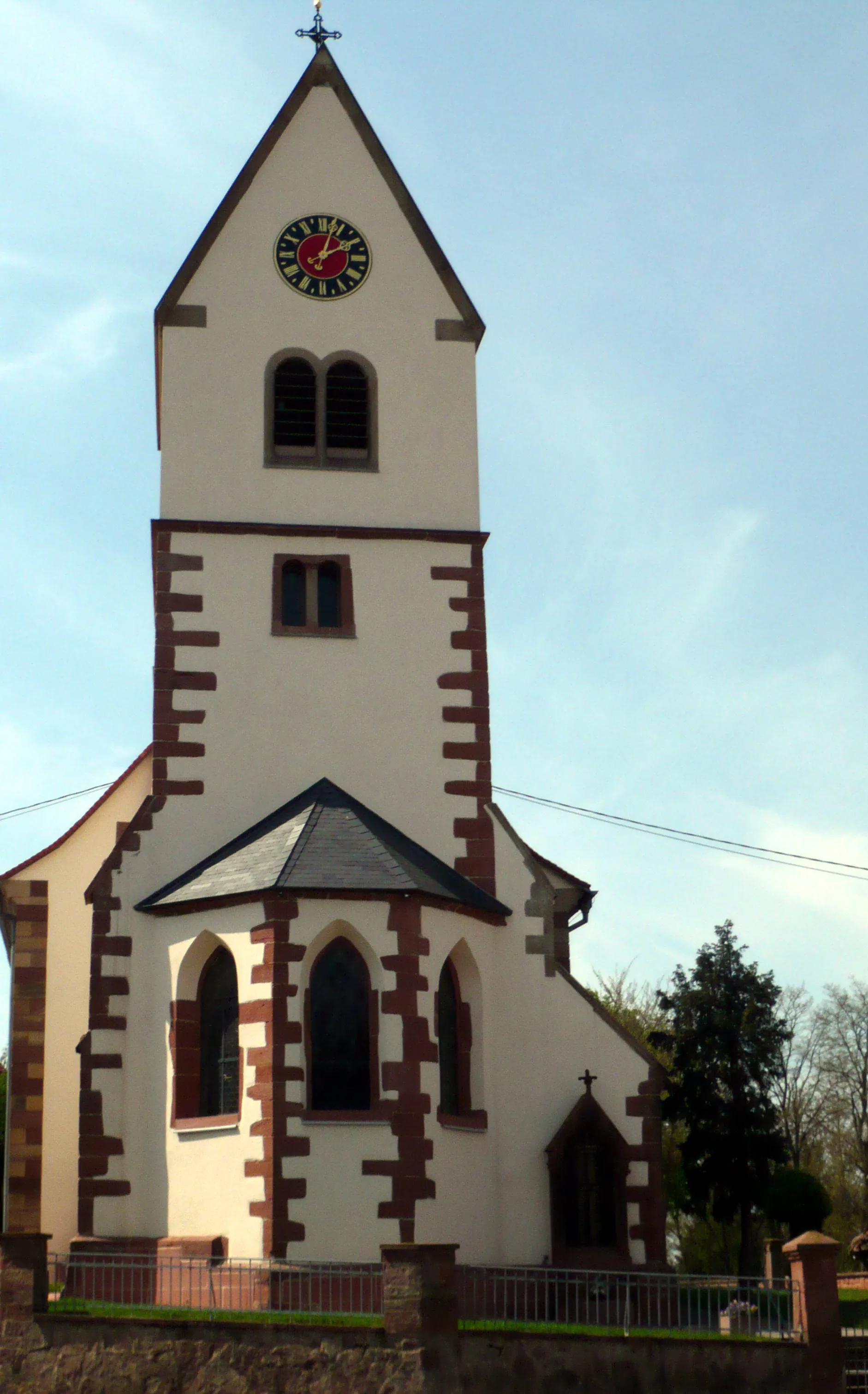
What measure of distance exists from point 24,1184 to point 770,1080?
19744mm

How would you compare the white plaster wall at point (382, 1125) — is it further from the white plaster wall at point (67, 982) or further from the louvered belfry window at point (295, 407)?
the louvered belfry window at point (295, 407)

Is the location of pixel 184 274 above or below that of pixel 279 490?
above

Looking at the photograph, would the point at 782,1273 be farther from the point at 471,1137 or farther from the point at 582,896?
the point at 471,1137

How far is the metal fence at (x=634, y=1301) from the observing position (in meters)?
19.3

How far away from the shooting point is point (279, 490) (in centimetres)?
2567

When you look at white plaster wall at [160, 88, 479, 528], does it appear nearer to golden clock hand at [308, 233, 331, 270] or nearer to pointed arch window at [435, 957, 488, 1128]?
golden clock hand at [308, 233, 331, 270]

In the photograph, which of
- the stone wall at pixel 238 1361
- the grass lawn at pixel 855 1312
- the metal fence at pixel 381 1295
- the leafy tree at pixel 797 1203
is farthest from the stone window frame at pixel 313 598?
the leafy tree at pixel 797 1203

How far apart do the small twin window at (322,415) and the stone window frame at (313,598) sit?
1526mm

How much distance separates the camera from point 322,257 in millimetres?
27000

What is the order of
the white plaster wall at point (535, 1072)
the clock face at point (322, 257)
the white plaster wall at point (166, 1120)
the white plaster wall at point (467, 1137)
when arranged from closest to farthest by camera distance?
the white plaster wall at point (166, 1120) < the white plaster wall at point (467, 1137) < the white plaster wall at point (535, 1072) < the clock face at point (322, 257)

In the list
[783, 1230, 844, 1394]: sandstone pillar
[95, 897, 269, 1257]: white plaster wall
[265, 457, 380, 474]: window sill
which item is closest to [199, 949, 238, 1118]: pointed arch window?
[95, 897, 269, 1257]: white plaster wall

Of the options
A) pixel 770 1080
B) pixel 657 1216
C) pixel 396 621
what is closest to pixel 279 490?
pixel 396 621

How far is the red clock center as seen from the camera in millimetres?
26875

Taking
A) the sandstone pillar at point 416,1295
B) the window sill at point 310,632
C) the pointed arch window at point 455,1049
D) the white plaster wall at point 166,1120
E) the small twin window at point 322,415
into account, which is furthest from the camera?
the small twin window at point 322,415
